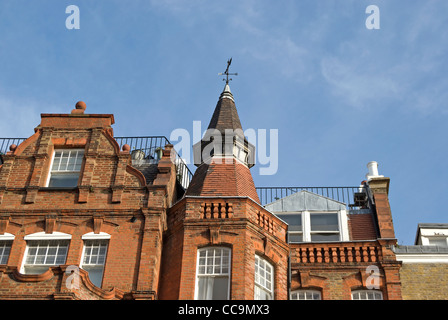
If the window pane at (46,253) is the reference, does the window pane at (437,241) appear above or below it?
above

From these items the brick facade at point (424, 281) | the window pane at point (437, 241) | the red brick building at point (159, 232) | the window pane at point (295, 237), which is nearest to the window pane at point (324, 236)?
the red brick building at point (159, 232)

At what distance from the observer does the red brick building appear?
2092cm

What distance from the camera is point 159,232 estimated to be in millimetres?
22062

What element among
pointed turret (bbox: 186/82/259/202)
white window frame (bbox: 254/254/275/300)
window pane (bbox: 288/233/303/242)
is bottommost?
white window frame (bbox: 254/254/275/300)

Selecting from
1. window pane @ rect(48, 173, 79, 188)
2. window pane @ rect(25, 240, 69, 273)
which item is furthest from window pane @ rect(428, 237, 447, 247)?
window pane @ rect(25, 240, 69, 273)

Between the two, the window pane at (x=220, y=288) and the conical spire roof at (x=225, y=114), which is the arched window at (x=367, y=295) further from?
the conical spire roof at (x=225, y=114)

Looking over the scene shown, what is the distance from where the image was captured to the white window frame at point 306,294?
77.4 ft

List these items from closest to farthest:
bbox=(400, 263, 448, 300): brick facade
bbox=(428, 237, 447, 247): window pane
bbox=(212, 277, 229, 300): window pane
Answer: bbox=(212, 277, 229, 300): window pane
bbox=(400, 263, 448, 300): brick facade
bbox=(428, 237, 447, 247): window pane

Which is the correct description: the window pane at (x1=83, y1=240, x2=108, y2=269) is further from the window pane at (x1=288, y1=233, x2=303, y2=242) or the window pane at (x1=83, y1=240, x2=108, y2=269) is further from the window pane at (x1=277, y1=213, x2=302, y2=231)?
the window pane at (x1=277, y1=213, x2=302, y2=231)

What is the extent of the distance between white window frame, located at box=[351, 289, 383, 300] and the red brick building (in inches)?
1.4

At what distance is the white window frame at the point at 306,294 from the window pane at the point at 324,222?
3.17 meters

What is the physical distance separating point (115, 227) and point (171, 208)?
7.13 ft

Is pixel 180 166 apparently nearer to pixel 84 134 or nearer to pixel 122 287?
pixel 84 134

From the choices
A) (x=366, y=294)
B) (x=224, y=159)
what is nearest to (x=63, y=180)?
(x=224, y=159)
